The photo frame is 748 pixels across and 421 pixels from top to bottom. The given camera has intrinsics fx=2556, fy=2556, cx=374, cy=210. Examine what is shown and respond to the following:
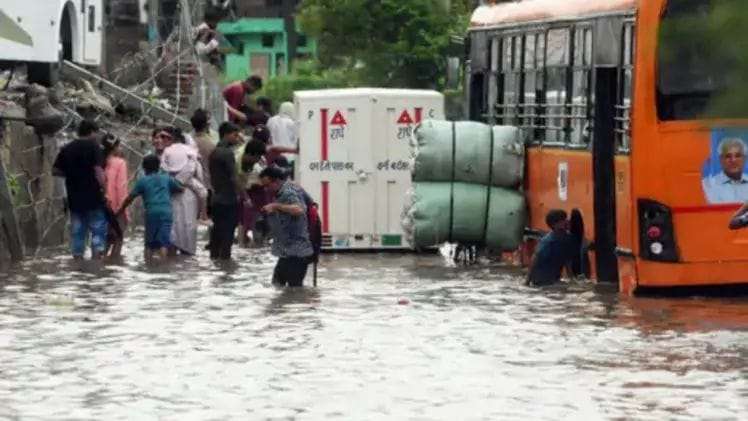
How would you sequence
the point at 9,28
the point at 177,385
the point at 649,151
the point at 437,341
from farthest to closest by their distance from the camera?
the point at 9,28
the point at 649,151
the point at 437,341
the point at 177,385

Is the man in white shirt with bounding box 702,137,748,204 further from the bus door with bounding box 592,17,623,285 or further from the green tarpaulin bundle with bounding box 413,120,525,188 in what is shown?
the green tarpaulin bundle with bounding box 413,120,525,188

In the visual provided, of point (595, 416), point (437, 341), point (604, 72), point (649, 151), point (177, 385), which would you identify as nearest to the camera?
point (595, 416)

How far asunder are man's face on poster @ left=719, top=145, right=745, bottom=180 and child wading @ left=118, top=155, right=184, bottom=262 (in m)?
8.45

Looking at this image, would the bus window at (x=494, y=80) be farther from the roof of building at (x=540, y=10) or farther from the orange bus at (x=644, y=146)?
the orange bus at (x=644, y=146)

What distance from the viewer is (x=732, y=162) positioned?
71.1ft

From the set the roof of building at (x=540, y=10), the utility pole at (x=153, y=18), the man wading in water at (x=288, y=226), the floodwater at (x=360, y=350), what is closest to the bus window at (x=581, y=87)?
the roof of building at (x=540, y=10)

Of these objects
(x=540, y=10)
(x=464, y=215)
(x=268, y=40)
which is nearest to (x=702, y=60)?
(x=540, y=10)

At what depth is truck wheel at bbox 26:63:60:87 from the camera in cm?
3756

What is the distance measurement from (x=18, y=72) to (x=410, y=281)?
13.1 meters

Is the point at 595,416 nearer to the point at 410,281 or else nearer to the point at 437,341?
the point at 437,341

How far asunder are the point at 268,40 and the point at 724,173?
229 feet

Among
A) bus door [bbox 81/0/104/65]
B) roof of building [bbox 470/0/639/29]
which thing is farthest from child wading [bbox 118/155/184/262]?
bus door [bbox 81/0/104/65]

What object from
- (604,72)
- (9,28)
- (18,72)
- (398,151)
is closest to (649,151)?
(604,72)

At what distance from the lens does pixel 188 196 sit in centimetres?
2897
